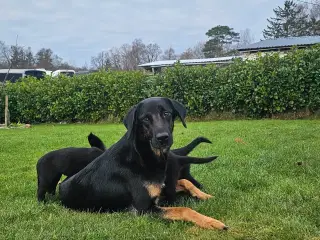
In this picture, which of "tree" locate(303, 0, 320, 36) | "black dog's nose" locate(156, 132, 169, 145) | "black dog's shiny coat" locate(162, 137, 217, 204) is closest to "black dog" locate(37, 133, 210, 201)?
"black dog's shiny coat" locate(162, 137, 217, 204)

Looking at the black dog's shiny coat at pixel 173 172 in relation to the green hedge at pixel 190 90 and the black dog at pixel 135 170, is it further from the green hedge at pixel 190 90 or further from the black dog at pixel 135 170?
the green hedge at pixel 190 90

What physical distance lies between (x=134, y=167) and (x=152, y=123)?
0.49 metres

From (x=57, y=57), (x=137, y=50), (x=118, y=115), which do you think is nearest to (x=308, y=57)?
(x=118, y=115)

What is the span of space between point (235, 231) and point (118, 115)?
14.6 meters

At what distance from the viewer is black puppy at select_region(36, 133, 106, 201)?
4.46 m

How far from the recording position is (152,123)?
3662 millimetres

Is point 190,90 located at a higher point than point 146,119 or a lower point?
higher

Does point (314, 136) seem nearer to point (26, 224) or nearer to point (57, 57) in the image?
point (26, 224)

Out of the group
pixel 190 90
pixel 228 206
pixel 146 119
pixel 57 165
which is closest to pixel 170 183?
pixel 228 206

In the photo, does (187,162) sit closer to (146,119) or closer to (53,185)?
(146,119)

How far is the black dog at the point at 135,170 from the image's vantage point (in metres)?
3.65

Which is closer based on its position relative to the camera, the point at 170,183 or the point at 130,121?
the point at 130,121

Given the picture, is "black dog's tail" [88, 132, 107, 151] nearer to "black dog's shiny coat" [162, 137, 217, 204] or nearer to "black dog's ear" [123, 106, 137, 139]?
"black dog's shiny coat" [162, 137, 217, 204]

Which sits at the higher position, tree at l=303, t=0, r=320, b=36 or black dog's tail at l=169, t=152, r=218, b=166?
tree at l=303, t=0, r=320, b=36
